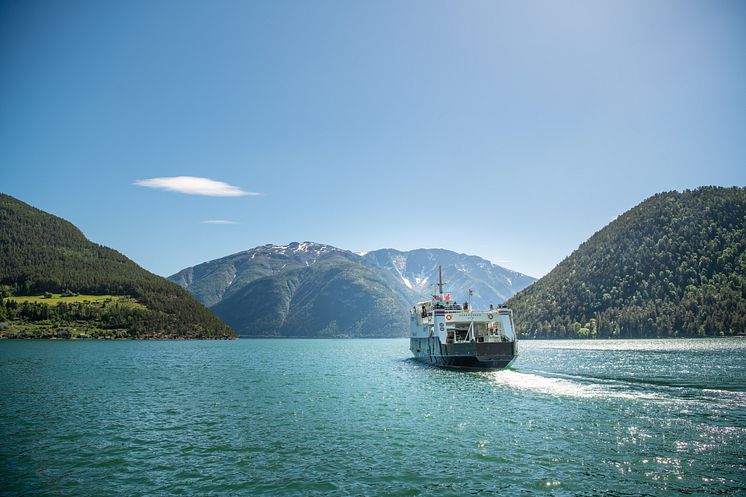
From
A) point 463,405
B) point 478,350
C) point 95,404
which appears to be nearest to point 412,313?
point 478,350

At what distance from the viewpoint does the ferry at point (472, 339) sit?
73.3 meters

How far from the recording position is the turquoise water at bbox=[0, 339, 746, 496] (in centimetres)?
2241

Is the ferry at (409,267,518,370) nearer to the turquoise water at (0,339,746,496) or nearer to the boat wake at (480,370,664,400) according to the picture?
the boat wake at (480,370,664,400)

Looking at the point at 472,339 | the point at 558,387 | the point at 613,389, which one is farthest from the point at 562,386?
the point at 472,339

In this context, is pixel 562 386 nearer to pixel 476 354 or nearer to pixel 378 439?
pixel 476 354

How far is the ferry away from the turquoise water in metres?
15.7

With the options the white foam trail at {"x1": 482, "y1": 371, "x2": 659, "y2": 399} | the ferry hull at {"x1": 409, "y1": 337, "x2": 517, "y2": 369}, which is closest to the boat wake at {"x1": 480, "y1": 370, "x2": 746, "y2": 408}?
the white foam trail at {"x1": 482, "y1": 371, "x2": 659, "y2": 399}

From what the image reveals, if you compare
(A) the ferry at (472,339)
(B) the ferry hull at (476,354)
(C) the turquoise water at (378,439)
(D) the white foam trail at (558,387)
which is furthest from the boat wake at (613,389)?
(A) the ferry at (472,339)

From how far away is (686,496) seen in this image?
2011 cm

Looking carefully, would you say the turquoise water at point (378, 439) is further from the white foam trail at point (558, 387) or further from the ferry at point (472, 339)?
the ferry at point (472, 339)

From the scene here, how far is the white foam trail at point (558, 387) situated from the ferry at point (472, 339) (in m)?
3.24

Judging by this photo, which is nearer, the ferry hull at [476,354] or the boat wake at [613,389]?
the boat wake at [613,389]

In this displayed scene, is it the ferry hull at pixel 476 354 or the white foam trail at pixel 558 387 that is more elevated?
the ferry hull at pixel 476 354

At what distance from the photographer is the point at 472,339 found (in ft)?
249
